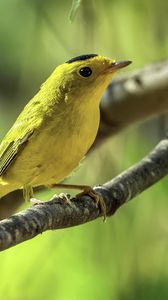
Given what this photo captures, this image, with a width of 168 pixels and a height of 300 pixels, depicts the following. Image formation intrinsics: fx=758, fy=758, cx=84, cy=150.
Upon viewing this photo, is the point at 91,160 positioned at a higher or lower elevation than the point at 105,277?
higher

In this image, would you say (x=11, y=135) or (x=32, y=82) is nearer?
(x=11, y=135)

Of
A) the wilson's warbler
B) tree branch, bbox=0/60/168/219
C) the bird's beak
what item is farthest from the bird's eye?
tree branch, bbox=0/60/168/219

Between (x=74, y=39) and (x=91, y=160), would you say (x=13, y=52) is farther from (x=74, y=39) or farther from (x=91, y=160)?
(x=91, y=160)

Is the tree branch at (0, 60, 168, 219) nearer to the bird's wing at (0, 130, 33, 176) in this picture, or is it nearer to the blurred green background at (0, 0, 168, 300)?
the blurred green background at (0, 0, 168, 300)

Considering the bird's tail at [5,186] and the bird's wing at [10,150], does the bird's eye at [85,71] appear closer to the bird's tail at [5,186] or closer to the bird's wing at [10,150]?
the bird's wing at [10,150]

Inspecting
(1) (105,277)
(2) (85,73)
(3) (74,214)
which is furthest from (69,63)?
(1) (105,277)

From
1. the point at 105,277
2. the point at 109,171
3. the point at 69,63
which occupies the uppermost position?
the point at 69,63

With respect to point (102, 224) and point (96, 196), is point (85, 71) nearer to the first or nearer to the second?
point (96, 196)
